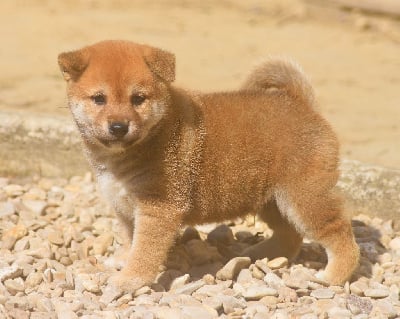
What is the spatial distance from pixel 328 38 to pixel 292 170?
545 centimetres

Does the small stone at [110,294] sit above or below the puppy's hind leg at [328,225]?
below

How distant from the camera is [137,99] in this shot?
4.67m

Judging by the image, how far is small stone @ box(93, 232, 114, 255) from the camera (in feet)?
18.0

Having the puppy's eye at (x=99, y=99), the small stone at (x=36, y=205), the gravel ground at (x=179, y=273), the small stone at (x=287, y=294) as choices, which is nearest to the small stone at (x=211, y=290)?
the gravel ground at (x=179, y=273)

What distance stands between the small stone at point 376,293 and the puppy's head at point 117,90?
160 centimetres

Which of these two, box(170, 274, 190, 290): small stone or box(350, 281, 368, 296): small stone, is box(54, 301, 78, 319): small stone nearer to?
box(170, 274, 190, 290): small stone

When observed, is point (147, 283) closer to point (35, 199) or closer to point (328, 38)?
point (35, 199)

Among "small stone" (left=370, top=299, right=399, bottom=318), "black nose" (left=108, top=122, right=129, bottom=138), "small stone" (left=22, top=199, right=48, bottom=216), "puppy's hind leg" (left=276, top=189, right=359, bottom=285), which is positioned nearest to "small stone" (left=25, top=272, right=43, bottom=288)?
"black nose" (left=108, top=122, right=129, bottom=138)

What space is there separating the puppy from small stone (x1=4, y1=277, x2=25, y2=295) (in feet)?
1.75

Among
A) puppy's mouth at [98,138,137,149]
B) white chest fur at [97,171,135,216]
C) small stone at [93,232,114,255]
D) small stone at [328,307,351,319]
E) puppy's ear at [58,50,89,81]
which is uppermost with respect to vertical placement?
puppy's ear at [58,50,89,81]

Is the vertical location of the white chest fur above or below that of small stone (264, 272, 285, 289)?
above

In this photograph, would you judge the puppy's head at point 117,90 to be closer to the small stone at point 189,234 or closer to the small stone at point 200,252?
the small stone at point 200,252

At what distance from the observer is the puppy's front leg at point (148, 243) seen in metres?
4.80

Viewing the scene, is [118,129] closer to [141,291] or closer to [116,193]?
[116,193]
